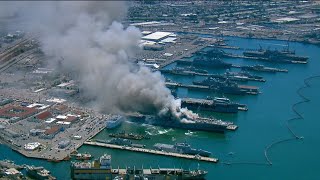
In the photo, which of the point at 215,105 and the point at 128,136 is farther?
the point at 215,105

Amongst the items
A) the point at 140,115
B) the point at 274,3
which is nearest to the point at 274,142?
the point at 140,115

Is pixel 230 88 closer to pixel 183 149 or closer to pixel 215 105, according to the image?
pixel 215 105

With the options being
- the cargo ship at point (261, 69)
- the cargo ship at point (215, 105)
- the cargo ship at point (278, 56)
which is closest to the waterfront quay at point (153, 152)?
the cargo ship at point (215, 105)

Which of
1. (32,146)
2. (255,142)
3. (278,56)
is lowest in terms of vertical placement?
(255,142)

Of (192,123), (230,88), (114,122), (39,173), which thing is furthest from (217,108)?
(39,173)

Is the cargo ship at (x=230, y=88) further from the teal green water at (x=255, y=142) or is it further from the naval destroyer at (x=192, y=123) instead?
the naval destroyer at (x=192, y=123)

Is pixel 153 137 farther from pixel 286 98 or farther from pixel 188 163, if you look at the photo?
pixel 286 98

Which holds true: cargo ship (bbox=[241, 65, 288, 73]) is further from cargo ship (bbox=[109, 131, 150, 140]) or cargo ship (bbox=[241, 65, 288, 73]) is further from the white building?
the white building
